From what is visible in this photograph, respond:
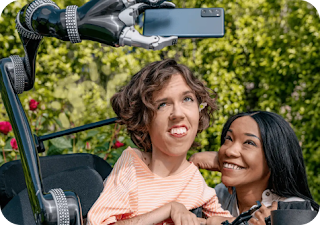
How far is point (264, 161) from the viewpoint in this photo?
1.51 metres

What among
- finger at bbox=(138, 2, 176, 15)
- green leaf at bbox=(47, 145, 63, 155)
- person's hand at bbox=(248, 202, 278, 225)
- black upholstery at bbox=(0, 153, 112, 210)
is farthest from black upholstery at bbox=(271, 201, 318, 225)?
green leaf at bbox=(47, 145, 63, 155)

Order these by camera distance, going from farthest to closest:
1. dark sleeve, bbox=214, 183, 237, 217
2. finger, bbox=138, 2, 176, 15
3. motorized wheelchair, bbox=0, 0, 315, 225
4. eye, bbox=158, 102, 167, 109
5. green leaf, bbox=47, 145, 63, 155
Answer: green leaf, bbox=47, 145, 63, 155
dark sleeve, bbox=214, 183, 237, 217
eye, bbox=158, 102, 167, 109
finger, bbox=138, 2, 176, 15
motorized wheelchair, bbox=0, 0, 315, 225

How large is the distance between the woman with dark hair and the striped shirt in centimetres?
12

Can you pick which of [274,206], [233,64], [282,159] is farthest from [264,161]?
[233,64]

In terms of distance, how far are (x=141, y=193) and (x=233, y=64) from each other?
2.32 meters

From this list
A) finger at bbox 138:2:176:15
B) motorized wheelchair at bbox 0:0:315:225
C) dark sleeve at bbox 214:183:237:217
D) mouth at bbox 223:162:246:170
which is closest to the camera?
motorized wheelchair at bbox 0:0:315:225

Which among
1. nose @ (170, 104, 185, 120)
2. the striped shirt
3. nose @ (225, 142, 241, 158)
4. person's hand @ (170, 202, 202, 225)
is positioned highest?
nose @ (170, 104, 185, 120)

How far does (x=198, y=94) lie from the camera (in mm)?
1497

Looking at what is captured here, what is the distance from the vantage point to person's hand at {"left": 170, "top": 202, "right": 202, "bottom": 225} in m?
1.32

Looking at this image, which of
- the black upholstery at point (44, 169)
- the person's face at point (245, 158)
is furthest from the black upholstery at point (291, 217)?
the black upholstery at point (44, 169)

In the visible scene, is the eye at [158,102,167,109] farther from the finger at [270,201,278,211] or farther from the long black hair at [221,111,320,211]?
the finger at [270,201,278,211]

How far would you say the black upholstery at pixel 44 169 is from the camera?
1.58 metres

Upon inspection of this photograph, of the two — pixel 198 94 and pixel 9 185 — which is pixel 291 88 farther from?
pixel 9 185

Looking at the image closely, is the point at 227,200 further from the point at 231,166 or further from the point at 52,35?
the point at 52,35
